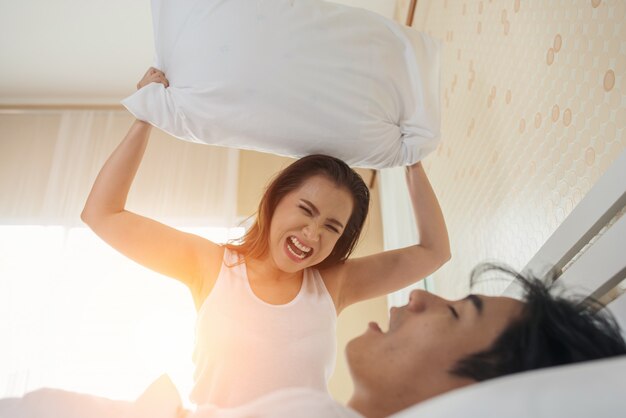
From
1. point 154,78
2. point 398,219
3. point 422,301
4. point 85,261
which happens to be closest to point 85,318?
point 85,261

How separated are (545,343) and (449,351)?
102 mm

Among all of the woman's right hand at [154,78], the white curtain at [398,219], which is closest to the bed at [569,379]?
the woman's right hand at [154,78]

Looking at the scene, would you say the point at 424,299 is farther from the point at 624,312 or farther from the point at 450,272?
the point at 450,272

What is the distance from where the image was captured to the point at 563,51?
798 millimetres

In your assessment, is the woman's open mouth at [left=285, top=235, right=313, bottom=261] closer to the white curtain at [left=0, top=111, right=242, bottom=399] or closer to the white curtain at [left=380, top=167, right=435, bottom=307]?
the white curtain at [left=380, top=167, right=435, bottom=307]

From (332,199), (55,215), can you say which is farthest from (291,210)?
(55,215)

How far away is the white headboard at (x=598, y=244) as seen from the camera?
61cm

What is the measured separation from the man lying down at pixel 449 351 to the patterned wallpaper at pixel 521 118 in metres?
0.24

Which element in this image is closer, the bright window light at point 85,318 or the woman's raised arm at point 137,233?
the woman's raised arm at point 137,233

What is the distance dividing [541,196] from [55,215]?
2.41 metres

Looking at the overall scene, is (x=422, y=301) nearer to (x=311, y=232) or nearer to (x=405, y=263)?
(x=311, y=232)

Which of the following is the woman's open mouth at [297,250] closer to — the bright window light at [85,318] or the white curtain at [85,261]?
the white curtain at [85,261]

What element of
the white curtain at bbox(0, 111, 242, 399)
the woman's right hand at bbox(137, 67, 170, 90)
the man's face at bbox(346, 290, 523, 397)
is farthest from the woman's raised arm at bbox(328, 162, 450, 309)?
the white curtain at bbox(0, 111, 242, 399)

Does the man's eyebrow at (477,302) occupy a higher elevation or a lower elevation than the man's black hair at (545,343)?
higher
